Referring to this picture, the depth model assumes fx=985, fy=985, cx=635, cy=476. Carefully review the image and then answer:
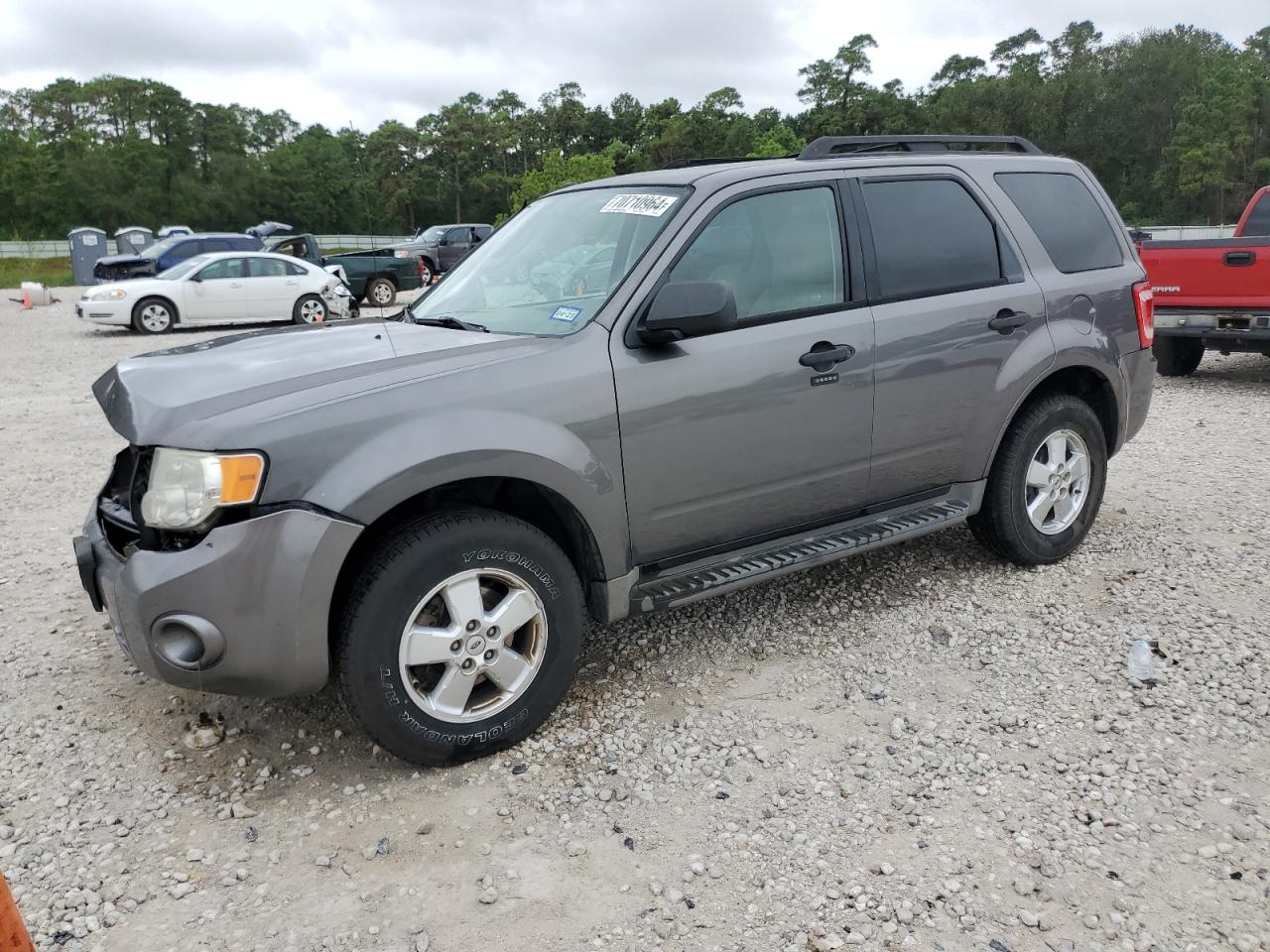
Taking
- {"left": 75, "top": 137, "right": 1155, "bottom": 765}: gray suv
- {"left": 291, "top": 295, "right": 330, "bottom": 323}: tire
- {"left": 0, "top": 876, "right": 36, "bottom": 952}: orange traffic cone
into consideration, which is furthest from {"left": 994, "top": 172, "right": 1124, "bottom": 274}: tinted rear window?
{"left": 291, "top": 295, "right": 330, "bottom": 323}: tire

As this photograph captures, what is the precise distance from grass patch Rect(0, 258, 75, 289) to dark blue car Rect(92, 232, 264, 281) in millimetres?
13281

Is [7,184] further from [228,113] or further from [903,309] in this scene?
[903,309]

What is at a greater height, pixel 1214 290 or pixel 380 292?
pixel 1214 290

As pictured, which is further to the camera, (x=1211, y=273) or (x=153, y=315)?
(x=153, y=315)

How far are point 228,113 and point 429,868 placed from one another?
9388 cm

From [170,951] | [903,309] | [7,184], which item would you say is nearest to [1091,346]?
[903,309]

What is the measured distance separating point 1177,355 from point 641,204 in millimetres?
8574

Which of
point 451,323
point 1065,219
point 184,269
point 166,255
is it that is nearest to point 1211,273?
point 1065,219

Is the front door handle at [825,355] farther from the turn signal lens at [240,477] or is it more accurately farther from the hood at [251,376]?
the turn signal lens at [240,477]

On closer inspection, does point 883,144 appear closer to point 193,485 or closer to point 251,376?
point 251,376

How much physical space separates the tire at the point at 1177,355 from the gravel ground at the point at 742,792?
630 cm

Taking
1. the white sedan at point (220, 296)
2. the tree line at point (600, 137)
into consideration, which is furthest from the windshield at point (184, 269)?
the tree line at point (600, 137)

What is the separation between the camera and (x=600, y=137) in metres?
90.0

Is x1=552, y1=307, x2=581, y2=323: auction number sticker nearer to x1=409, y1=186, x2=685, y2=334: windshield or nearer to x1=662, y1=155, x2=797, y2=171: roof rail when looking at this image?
x1=409, y1=186, x2=685, y2=334: windshield
